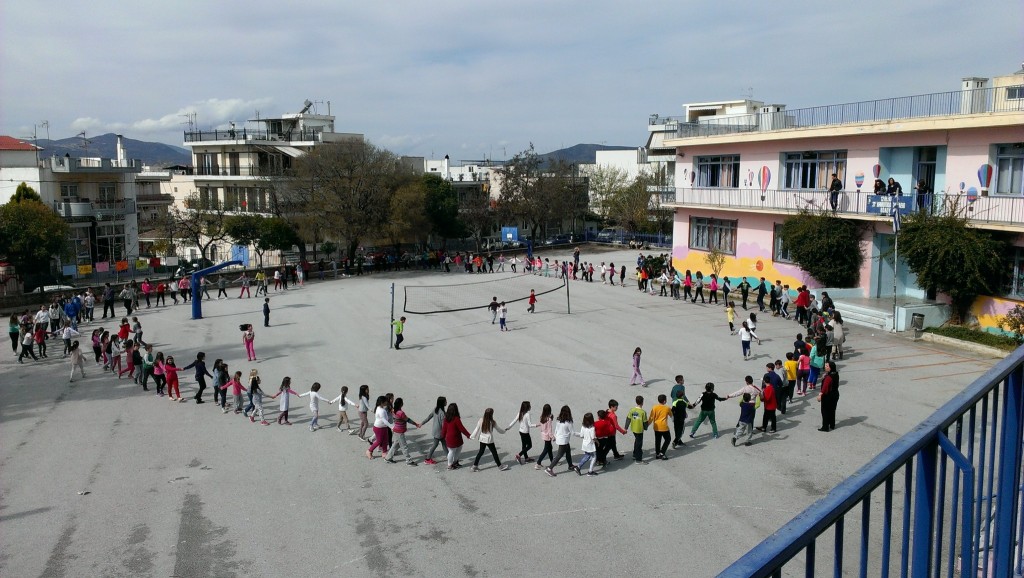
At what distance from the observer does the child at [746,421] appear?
16.1m

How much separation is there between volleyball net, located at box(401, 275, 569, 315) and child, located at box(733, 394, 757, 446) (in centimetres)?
1865

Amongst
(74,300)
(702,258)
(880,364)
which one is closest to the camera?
(880,364)

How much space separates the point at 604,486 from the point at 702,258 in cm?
2958

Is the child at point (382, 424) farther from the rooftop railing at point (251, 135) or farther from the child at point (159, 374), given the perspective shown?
the rooftop railing at point (251, 135)

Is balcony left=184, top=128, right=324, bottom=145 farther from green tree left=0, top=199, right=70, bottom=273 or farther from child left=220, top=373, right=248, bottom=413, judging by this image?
child left=220, top=373, right=248, bottom=413

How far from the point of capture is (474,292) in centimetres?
4150

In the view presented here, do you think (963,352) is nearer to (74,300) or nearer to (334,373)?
(334,373)

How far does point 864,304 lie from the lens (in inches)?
1174

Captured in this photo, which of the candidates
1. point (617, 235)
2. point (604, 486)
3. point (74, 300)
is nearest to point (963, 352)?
point (604, 486)

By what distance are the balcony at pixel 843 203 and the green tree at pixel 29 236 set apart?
33024 mm

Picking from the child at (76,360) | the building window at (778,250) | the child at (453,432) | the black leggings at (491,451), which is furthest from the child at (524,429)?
the building window at (778,250)

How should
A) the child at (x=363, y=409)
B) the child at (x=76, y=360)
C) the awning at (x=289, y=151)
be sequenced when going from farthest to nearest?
the awning at (x=289, y=151) < the child at (x=76, y=360) < the child at (x=363, y=409)

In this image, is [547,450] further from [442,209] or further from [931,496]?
[442,209]

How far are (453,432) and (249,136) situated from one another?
54.8m
